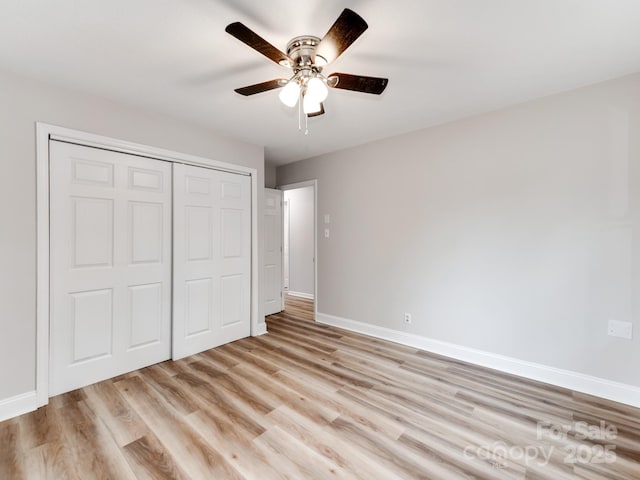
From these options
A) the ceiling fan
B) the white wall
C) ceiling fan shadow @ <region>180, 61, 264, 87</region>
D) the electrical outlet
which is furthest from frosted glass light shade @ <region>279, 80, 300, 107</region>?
the white wall

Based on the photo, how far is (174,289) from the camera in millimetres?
2883

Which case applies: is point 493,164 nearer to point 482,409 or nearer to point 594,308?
point 594,308

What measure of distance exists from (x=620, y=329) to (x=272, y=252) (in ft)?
12.9

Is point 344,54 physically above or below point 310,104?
above

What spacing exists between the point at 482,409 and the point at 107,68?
366cm

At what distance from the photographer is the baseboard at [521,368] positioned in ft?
7.04

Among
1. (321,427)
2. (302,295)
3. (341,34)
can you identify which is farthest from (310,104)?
(302,295)

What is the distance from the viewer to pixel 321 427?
1.87 meters

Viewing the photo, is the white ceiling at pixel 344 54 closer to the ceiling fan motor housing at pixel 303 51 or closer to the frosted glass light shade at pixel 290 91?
the ceiling fan motor housing at pixel 303 51

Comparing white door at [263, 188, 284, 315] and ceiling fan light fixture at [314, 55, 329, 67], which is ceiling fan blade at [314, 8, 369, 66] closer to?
ceiling fan light fixture at [314, 55, 329, 67]

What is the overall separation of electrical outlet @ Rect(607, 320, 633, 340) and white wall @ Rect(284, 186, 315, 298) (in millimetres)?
4336

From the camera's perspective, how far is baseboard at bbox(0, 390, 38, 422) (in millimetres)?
1946

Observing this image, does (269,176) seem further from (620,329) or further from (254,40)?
(620,329)

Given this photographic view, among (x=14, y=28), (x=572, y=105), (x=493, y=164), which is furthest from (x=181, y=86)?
(x=572, y=105)
